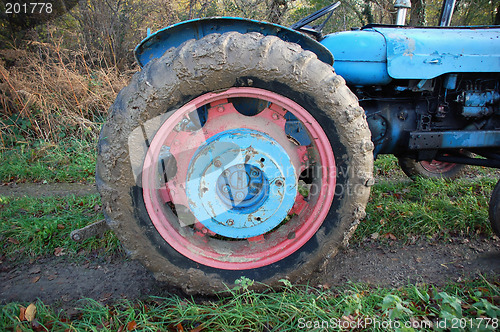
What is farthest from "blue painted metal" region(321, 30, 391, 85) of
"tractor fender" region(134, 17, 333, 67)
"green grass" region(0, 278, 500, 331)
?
"green grass" region(0, 278, 500, 331)

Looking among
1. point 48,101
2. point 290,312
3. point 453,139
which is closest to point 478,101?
point 453,139

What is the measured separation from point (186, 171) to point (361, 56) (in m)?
1.48

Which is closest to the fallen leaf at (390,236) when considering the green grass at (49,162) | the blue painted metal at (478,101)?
the blue painted metal at (478,101)

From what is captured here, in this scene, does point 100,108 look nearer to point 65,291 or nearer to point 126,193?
point 65,291

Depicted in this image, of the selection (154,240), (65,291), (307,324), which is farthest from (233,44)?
(65,291)

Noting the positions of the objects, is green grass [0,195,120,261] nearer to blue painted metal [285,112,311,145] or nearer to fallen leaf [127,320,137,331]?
fallen leaf [127,320,137,331]

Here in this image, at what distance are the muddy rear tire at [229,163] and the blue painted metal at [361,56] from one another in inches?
25.6

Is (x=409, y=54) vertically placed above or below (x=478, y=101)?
above

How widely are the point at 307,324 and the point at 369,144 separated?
101 cm

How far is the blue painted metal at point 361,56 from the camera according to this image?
2264 millimetres

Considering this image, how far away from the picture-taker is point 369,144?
180 centimetres

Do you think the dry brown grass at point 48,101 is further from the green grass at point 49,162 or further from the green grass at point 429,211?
the green grass at point 429,211

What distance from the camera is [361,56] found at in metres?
2.27

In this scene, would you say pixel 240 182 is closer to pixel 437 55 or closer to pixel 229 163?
pixel 229 163
